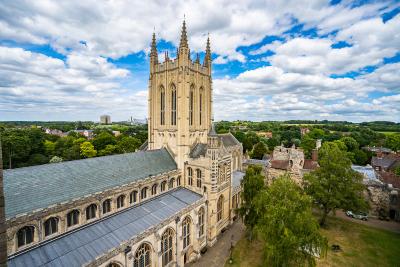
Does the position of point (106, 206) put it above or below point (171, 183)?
above

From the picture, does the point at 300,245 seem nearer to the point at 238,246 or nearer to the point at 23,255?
the point at 238,246

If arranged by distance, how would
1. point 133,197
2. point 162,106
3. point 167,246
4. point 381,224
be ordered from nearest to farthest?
1. point 167,246
2. point 133,197
3. point 162,106
4. point 381,224

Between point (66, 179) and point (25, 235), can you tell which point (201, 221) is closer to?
point (66, 179)

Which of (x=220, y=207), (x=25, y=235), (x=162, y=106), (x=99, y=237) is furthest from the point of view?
(x=162, y=106)

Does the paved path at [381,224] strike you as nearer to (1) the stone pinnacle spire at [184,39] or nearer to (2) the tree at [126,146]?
(1) the stone pinnacle spire at [184,39]

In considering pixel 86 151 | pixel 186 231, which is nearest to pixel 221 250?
pixel 186 231

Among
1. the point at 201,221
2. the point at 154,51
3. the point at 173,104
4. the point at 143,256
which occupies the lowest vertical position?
the point at 201,221

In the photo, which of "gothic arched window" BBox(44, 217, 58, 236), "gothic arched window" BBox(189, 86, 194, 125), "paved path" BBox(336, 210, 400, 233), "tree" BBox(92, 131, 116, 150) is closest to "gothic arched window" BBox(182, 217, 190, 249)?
"gothic arched window" BBox(44, 217, 58, 236)

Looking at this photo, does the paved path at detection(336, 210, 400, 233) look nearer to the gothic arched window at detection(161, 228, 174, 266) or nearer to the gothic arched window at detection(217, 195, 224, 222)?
the gothic arched window at detection(217, 195, 224, 222)
